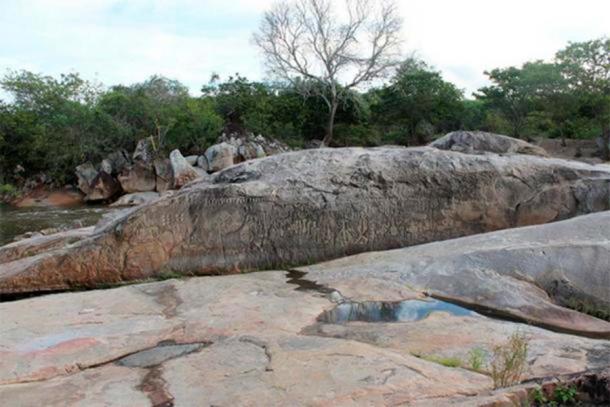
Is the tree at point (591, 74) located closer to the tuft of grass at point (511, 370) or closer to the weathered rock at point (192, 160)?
the weathered rock at point (192, 160)

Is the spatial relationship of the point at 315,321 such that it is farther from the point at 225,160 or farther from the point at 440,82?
the point at 440,82

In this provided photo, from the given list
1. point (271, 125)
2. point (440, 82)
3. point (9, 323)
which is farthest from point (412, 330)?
point (440, 82)

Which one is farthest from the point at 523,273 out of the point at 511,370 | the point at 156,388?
the point at 156,388

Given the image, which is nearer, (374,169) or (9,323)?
(9,323)

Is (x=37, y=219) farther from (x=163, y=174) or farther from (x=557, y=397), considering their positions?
(x=557, y=397)

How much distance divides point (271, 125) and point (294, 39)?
5621 mm

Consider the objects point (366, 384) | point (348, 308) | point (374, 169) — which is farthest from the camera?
point (374, 169)

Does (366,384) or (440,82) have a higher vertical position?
(440,82)

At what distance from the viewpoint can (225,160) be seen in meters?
26.8

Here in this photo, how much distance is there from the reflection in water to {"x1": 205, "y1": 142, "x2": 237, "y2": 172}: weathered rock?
70.2 ft

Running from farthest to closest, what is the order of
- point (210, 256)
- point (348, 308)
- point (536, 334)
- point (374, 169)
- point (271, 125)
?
point (271, 125), point (374, 169), point (210, 256), point (348, 308), point (536, 334)

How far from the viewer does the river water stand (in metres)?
16.7

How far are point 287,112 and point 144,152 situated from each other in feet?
35.1

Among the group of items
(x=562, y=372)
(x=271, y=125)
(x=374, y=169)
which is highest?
(x=271, y=125)
